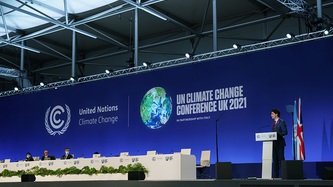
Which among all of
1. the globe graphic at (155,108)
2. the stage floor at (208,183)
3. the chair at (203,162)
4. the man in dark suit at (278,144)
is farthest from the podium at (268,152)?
the globe graphic at (155,108)

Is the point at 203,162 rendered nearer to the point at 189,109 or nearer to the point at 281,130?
the point at 189,109

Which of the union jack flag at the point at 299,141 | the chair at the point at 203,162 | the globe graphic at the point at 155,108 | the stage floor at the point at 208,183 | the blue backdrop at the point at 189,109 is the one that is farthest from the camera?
the globe graphic at the point at 155,108

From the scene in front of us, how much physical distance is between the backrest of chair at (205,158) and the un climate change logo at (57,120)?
558 cm

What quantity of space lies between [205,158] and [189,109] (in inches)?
63.4

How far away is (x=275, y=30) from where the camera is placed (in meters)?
15.1

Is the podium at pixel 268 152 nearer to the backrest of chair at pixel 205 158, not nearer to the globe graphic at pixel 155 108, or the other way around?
the backrest of chair at pixel 205 158

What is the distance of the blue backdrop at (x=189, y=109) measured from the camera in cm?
1000

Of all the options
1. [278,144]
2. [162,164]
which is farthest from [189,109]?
[162,164]

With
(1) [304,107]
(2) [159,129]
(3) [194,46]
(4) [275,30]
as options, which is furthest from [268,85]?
(3) [194,46]

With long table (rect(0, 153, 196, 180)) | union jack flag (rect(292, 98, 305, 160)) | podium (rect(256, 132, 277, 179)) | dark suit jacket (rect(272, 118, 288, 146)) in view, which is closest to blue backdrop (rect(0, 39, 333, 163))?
union jack flag (rect(292, 98, 305, 160))

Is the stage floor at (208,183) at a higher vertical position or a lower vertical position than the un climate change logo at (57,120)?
lower

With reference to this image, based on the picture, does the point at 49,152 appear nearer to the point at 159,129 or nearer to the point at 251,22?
the point at 159,129

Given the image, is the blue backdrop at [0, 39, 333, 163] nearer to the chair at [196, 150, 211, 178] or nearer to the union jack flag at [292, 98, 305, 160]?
the chair at [196, 150, 211, 178]

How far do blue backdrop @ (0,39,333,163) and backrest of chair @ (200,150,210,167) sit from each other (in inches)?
16.6
